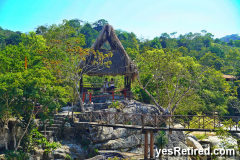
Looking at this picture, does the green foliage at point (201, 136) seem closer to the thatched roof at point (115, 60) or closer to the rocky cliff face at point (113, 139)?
the rocky cliff face at point (113, 139)

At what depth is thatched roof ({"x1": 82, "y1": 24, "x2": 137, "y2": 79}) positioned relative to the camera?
662 inches

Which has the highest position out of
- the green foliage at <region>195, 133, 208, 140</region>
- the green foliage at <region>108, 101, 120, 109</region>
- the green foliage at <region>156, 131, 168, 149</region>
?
the green foliage at <region>108, 101, 120, 109</region>

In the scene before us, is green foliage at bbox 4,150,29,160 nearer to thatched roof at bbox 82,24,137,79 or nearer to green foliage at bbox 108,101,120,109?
green foliage at bbox 108,101,120,109

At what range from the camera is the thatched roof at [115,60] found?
1681cm

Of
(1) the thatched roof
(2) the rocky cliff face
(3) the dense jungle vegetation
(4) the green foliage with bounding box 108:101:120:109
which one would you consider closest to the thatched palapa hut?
(1) the thatched roof

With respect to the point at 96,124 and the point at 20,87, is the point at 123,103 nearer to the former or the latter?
the point at 96,124

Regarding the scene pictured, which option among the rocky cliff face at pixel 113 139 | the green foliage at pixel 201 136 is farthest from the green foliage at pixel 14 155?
the green foliage at pixel 201 136

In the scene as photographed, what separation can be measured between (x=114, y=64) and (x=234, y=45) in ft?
225

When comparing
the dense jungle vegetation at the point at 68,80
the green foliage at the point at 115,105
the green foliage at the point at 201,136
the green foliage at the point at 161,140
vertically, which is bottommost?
the green foliage at the point at 201,136

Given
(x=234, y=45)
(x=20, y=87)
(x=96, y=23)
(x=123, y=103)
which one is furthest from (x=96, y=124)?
(x=234, y=45)

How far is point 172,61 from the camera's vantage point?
20250 millimetres

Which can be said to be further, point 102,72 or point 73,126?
point 102,72

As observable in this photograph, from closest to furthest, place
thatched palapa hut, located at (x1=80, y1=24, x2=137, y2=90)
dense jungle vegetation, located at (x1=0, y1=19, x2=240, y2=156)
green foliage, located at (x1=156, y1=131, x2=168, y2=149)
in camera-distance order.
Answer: dense jungle vegetation, located at (x1=0, y1=19, x2=240, y2=156) < green foliage, located at (x1=156, y1=131, x2=168, y2=149) < thatched palapa hut, located at (x1=80, y1=24, x2=137, y2=90)

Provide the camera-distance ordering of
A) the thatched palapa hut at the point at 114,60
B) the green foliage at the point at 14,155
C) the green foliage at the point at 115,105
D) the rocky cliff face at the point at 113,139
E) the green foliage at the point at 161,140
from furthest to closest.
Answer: the thatched palapa hut at the point at 114,60
the green foliage at the point at 115,105
the green foliage at the point at 161,140
the rocky cliff face at the point at 113,139
the green foliage at the point at 14,155
